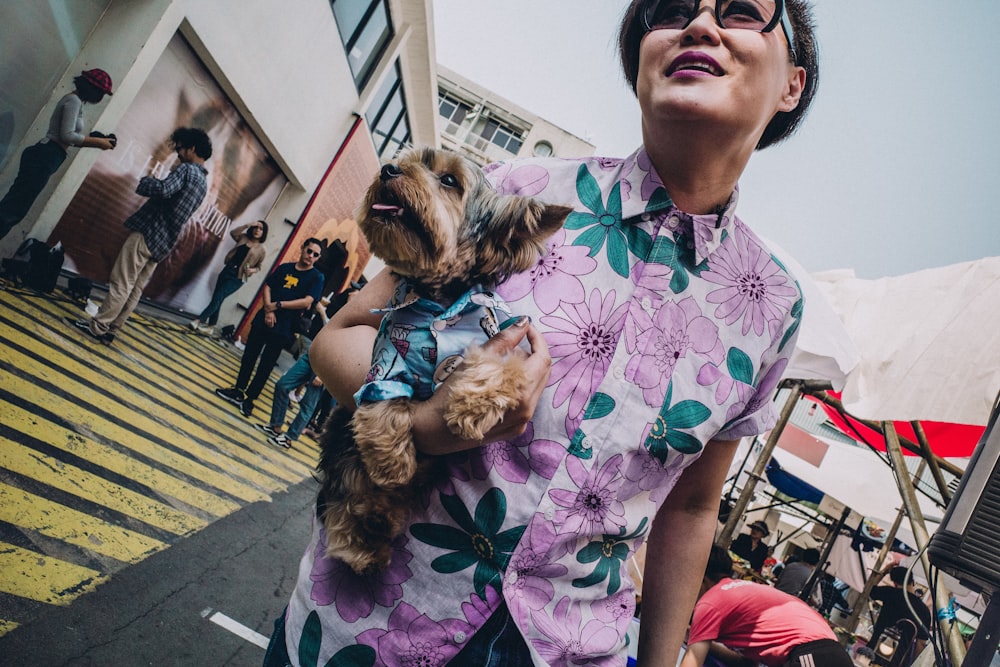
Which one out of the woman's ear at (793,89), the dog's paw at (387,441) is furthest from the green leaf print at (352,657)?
the woman's ear at (793,89)

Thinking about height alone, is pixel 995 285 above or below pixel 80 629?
above

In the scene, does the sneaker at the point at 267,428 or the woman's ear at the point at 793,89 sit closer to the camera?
the woman's ear at the point at 793,89

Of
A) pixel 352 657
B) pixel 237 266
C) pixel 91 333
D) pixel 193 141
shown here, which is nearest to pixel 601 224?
pixel 352 657

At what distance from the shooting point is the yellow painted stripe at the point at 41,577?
2.17 metres

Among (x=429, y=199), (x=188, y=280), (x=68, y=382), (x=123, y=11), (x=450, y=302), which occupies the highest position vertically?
(x=123, y=11)

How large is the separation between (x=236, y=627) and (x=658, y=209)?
9.61 feet

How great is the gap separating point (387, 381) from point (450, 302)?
19.7 inches

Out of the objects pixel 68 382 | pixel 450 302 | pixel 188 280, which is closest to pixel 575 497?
pixel 450 302

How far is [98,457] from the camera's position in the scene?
342 cm

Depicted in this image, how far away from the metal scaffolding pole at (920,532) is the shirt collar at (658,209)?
174 cm

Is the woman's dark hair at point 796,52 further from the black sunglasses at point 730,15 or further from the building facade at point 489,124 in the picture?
the building facade at point 489,124

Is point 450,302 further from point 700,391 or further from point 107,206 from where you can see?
point 107,206

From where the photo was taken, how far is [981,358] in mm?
2676

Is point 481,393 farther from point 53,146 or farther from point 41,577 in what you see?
point 53,146
